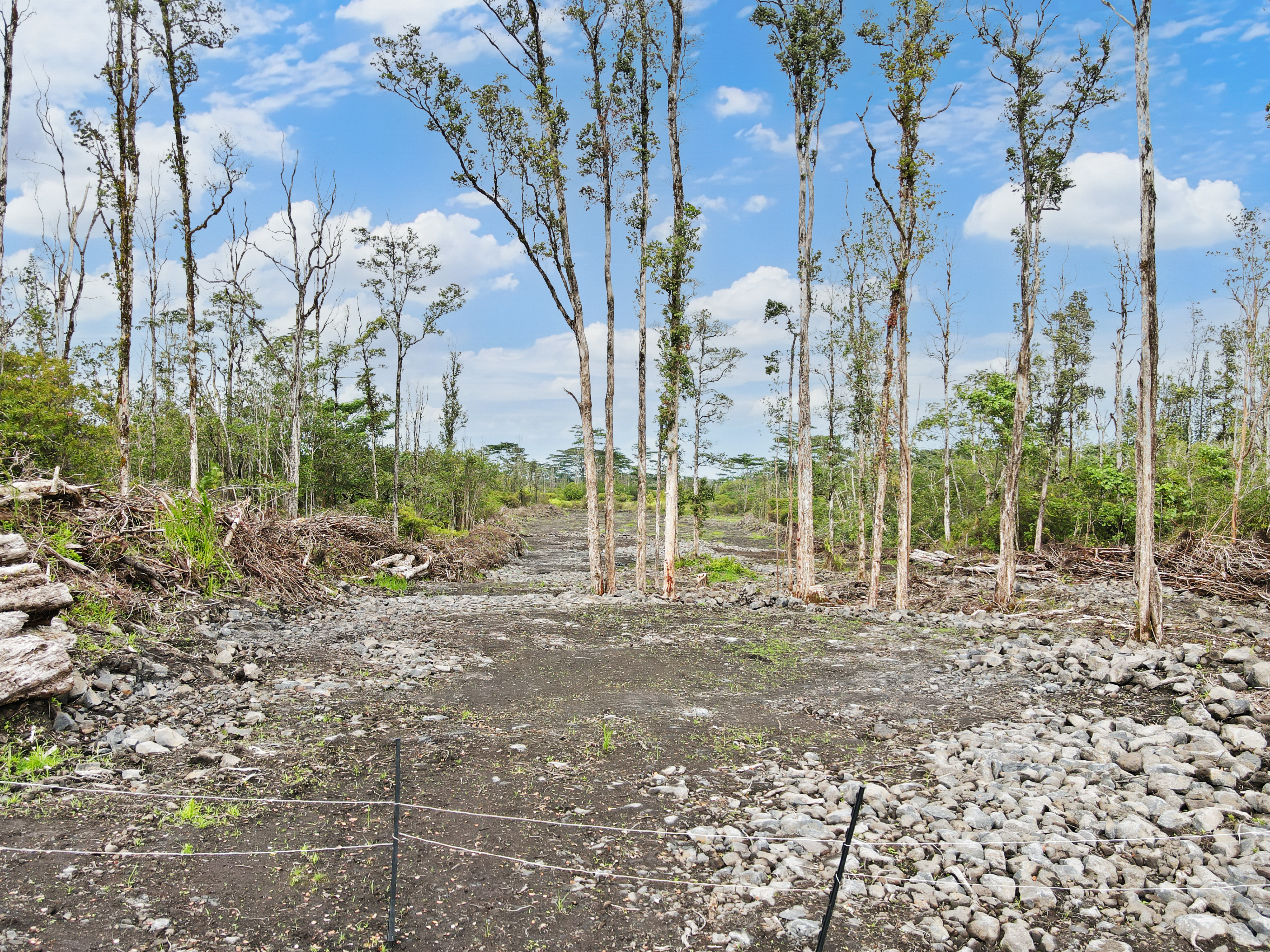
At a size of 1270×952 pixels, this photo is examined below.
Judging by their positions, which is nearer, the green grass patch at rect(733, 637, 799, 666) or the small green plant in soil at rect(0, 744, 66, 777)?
the small green plant in soil at rect(0, 744, 66, 777)

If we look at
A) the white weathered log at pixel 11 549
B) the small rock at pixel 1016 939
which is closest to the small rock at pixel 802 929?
the small rock at pixel 1016 939

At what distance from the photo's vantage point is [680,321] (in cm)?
1427

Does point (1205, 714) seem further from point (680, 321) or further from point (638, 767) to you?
point (680, 321)

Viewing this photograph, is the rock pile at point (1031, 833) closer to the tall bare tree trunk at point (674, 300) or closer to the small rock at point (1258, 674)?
the small rock at point (1258, 674)

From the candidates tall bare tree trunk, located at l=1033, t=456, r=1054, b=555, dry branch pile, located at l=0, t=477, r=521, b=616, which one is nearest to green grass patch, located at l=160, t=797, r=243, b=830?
dry branch pile, located at l=0, t=477, r=521, b=616

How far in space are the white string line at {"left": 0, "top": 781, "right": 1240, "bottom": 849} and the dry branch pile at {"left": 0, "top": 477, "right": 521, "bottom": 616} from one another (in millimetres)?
3307

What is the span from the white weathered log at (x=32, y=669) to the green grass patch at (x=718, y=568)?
1642 cm

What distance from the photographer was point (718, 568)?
835 inches

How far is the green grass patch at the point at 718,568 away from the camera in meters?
20.5

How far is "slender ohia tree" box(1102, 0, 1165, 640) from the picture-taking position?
7789 millimetres

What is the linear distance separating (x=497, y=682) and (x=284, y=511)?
1540 centimetres

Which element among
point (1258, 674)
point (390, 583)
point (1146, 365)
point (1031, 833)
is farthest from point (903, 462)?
point (390, 583)

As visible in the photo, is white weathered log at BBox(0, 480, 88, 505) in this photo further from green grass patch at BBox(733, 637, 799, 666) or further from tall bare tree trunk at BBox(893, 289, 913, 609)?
tall bare tree trunk at BBox(893, 289, 913, 609)

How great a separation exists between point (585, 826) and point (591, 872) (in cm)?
38
